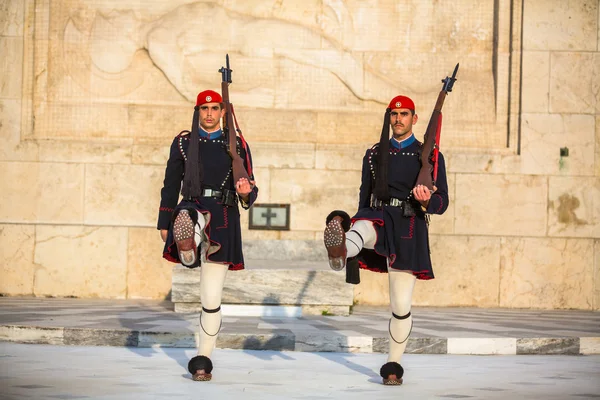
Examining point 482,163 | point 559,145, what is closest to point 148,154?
point 482,163

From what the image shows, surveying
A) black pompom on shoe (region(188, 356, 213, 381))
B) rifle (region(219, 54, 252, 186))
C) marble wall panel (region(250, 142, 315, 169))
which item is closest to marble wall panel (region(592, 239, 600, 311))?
marble wall panel (region(250, 142, 315, 169))

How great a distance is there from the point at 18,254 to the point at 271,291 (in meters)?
3.74

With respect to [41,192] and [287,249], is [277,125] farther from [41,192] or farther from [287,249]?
[41,192]

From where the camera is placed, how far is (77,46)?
528 inches

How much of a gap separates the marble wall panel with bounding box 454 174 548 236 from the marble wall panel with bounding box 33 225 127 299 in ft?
13.9

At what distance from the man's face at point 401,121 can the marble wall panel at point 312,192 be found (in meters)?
5.96

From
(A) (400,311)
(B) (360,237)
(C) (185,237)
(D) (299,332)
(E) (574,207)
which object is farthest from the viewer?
(E) (574,207)

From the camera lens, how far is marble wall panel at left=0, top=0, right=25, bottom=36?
13.3 m

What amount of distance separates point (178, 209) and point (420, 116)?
7077 mm

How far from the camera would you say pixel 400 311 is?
7027 millimetres

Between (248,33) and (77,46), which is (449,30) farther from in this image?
(77,46)

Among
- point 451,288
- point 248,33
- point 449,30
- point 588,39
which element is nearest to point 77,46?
point 248,33

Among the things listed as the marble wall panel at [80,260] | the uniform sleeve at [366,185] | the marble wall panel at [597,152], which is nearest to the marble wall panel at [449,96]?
the marble wall panel at [597,152]

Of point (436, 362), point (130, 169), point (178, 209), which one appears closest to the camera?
point (178, 209)
